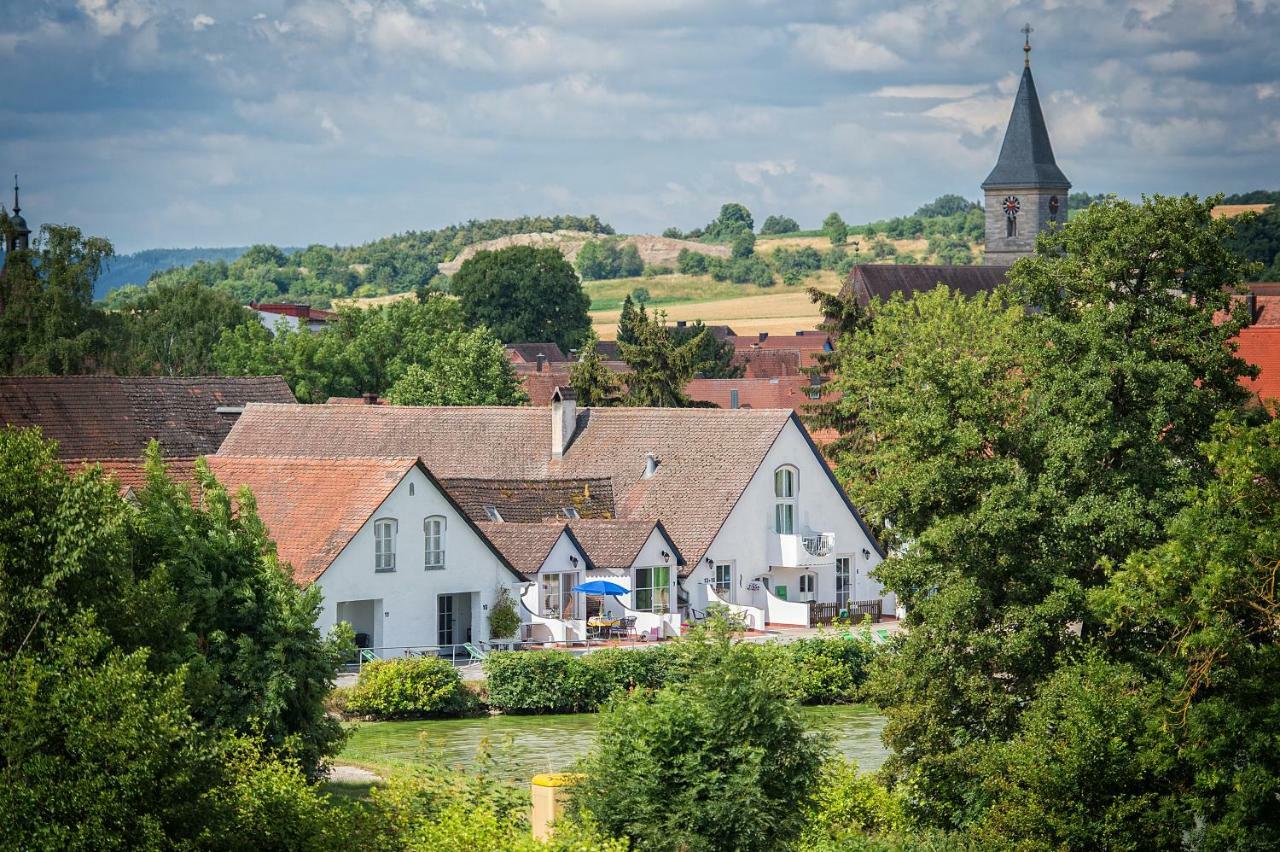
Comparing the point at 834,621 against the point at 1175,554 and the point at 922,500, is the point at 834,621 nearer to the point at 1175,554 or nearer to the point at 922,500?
the point at 922,500

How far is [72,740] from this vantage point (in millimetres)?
19906

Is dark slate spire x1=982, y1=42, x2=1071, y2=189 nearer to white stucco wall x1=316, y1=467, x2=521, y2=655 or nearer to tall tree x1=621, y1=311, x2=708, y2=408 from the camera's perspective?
tall tree x1=621, y1=311, x2=708, y2=408

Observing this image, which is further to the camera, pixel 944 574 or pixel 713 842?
pixel 944 574

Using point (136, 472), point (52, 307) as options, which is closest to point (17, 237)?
point (52, 307)

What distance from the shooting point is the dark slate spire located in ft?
449

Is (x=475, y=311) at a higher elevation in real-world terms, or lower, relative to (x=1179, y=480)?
higher

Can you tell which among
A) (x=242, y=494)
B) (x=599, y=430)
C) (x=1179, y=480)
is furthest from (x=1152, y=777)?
(x=599, y=430)

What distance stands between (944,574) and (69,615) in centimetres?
1438

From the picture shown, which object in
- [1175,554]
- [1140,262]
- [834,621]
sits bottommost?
[834,621]

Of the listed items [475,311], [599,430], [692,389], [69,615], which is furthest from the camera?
[475,311]

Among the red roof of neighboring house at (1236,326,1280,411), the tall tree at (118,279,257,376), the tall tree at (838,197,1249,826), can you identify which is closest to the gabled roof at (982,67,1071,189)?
the tall tree at (118,279,257,376)

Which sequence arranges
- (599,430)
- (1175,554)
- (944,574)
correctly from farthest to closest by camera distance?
(599,430), (944,574), (1175,554)

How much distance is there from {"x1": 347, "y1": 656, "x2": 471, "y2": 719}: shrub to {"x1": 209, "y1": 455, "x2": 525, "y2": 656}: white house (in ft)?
16.6

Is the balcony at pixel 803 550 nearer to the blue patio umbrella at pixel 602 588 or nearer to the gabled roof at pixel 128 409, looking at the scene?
the blue patio umbrella at pixel 602 588
